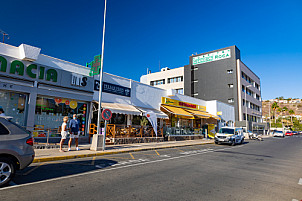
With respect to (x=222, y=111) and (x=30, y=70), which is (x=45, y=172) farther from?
(x=222, y=111)

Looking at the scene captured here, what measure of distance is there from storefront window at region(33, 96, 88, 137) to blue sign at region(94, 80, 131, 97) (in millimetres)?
2087

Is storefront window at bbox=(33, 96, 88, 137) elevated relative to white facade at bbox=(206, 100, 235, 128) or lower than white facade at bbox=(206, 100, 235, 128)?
lower

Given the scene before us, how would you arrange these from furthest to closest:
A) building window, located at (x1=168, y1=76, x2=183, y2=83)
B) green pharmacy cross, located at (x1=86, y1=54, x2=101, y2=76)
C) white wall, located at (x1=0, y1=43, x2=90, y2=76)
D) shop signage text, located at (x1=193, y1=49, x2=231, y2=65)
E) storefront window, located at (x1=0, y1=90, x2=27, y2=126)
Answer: building window, located at (x1=168, y1=76, x2=183, y2=83) < shop signage text, located at (x1=193, y1=49, x2=231, y2=65) < green pharmacy cross, located at (x1=86, y1=54, x2=101, y2=76) < white wall, located at (x1=0, y1=43, x2=90, y2=76) < storefront window, located at (x1=0, y1=90, x2=27, y2=126)

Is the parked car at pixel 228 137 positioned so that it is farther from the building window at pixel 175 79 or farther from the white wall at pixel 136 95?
the building window at pixel 175 79

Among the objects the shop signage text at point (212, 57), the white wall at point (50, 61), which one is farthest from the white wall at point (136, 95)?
the shop signage text at point (212, 57)

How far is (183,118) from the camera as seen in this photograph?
25.3m

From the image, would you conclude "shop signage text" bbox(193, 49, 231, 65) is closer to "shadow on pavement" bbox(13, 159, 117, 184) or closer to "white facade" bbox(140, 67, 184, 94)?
"white facade" bbox(140, 67, 184, 94)

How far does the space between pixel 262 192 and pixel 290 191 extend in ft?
2.91

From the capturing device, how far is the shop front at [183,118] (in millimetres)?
21703

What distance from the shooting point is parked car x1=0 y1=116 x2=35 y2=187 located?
15.4 ft

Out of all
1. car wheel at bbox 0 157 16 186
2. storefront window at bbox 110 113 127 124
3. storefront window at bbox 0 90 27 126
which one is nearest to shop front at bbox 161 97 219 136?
storefront window at bbox 110 113 127 124

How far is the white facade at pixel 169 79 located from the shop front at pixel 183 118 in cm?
1712

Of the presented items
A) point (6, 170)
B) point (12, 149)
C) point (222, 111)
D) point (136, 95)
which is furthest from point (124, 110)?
point (222, 111)

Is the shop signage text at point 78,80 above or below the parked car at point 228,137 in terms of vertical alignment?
above
